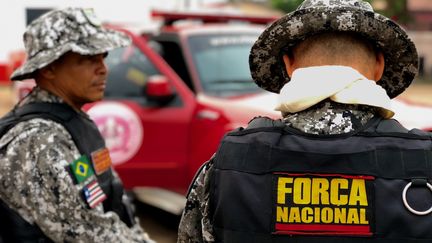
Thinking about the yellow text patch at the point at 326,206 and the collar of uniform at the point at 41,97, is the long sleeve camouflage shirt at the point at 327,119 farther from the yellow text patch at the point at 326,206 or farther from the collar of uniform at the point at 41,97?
the collar of uniform at the point at 41,97

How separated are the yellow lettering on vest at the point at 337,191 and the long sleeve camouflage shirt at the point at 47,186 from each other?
1.00m

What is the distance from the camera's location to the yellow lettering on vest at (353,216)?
1672 millimetres

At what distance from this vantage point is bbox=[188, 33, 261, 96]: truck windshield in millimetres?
5859

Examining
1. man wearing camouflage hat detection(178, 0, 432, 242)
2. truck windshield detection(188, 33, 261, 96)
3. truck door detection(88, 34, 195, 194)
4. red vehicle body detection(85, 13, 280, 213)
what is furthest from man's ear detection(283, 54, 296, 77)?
truck windshield detection(188, 33, 261, 96)

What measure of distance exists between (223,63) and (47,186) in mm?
3705

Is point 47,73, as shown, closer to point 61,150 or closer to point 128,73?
point 61,150

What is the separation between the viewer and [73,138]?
253 centimetres

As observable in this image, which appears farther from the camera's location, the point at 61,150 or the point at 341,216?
the point at 61,150

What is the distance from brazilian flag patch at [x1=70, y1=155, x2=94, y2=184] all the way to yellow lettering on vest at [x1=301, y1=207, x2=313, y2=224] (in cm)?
98

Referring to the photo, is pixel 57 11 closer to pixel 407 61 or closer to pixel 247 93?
pixel 407 61

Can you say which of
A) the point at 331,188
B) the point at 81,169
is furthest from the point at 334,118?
the point at 81,169

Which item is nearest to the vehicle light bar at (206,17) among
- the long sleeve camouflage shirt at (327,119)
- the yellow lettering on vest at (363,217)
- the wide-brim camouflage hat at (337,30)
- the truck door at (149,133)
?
the truck door at (149,133)

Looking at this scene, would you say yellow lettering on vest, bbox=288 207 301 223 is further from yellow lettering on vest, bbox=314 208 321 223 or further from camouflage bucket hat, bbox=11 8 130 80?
camouflage bucket hat, bbox=11 8 130 80

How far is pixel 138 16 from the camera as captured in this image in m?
9.06
